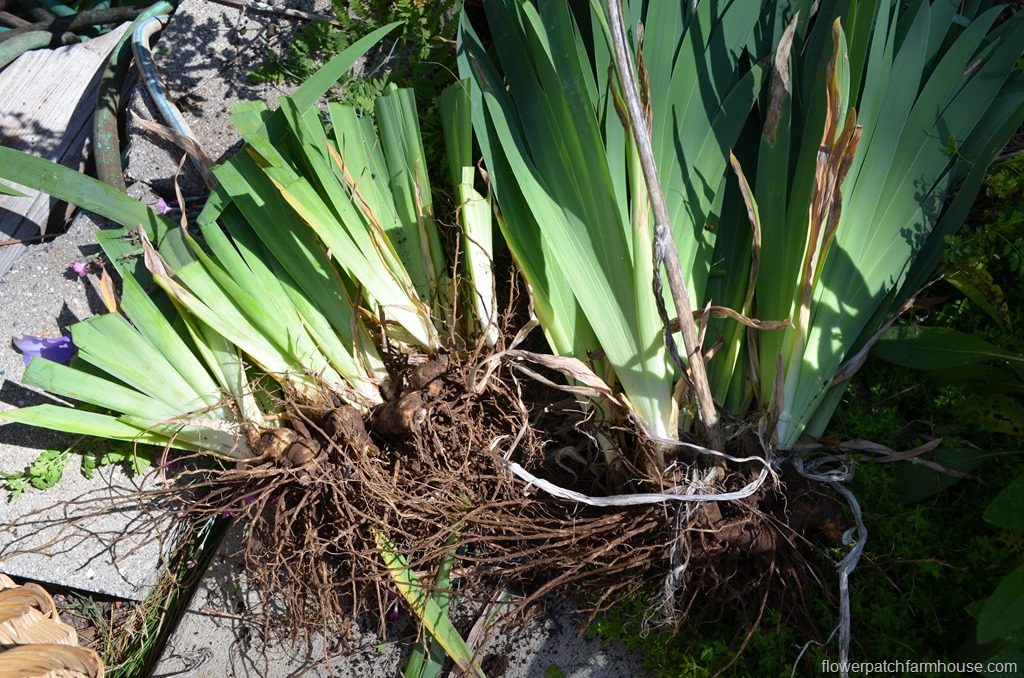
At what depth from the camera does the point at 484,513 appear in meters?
1.45

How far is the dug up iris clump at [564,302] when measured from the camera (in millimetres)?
1301

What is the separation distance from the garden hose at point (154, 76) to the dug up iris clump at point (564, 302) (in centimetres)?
30

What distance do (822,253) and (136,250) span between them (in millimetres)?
1216

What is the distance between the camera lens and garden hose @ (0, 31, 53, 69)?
2.12 meters

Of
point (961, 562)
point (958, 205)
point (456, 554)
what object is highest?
point (958, 205)

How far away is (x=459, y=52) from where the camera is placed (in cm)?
139

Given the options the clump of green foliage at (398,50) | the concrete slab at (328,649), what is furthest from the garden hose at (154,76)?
the concrete slab at (328,649)

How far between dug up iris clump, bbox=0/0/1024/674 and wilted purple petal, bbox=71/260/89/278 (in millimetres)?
285

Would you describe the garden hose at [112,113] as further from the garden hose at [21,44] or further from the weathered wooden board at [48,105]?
the garden hose at [21,44]

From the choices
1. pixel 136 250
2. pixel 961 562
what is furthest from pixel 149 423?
pixel 961 562

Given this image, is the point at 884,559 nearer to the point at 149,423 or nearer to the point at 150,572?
the point at 149,423

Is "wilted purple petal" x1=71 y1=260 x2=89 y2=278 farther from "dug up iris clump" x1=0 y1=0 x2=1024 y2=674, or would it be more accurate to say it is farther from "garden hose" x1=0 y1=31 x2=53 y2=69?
"garden hose" x1=0 y1=31 x2=53 y2=69

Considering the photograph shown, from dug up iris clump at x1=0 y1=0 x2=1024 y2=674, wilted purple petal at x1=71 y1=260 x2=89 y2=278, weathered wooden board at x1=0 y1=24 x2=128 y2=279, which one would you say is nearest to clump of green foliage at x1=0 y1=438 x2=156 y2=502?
dug up iris clump at x1=0 y1=0 x2=1024 y2=674

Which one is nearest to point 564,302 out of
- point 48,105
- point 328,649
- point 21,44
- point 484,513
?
point 484,513
